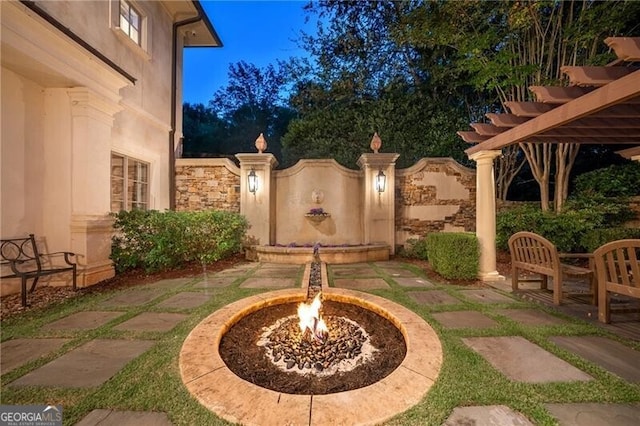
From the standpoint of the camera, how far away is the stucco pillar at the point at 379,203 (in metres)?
7.11

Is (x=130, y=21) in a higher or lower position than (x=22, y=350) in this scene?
higher

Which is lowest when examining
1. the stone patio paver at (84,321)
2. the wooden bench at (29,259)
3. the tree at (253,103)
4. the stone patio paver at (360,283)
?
the stone patio paver at (84,321)

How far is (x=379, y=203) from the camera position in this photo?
7121mm

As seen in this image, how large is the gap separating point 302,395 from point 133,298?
10.8 ft

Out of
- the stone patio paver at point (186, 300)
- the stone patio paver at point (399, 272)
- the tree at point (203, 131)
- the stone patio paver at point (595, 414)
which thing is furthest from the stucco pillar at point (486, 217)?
the tree at point (203, 131)

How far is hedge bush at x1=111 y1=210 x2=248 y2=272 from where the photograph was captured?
496 cm

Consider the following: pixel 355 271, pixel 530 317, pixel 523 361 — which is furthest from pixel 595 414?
pixel 355 271

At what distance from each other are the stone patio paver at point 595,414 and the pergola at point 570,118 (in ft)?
8.05

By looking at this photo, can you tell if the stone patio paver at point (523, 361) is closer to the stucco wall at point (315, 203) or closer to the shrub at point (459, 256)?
the shrub at point (459, 256)

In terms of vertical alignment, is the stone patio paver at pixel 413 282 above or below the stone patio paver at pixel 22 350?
above

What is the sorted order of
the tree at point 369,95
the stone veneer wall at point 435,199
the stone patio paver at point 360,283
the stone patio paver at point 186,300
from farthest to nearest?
the tree at point 369,95
the stone veneer wall at point 435,199
the stone patio paver at point 360,283
the stone patio paver at point 186,300

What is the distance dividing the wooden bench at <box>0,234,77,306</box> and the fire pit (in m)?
3.15

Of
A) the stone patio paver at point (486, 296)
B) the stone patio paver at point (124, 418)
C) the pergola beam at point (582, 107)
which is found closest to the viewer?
the stone patio paver at point (124, 418)

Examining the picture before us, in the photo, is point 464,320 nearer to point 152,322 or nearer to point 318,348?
point 318,348
